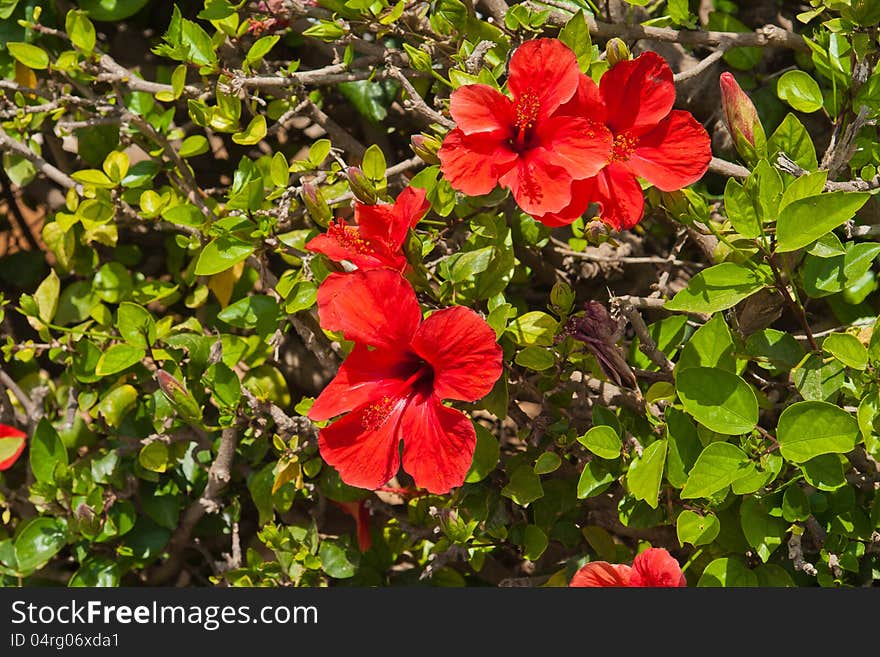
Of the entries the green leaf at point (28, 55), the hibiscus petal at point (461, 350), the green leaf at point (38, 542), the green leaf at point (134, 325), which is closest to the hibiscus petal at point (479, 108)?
the hibiscus petal at point (461, 350)

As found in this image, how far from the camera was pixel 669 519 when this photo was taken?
1.27 metres

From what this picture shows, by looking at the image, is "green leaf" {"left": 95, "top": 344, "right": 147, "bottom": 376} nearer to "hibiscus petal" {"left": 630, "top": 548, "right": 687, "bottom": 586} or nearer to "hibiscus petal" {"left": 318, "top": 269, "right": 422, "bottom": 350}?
"hibiscus petal" {"left": 318, "top": 269, "right": 422, "bottom": 350}

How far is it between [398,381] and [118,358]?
590mm

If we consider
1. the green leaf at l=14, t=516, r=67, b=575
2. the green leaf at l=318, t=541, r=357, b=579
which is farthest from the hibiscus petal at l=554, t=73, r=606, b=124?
the green leaf at l=14, t=516, r=67, b=575

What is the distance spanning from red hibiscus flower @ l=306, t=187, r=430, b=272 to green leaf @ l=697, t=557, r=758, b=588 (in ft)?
1.76

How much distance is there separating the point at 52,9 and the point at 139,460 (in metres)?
0.84

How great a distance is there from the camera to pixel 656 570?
116cm

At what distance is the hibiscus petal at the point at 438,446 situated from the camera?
110 cm

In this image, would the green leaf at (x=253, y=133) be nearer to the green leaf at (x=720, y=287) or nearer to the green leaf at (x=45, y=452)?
the green leaf at (x=45, y=452)

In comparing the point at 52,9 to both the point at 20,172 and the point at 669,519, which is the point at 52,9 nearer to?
the point at 20,172

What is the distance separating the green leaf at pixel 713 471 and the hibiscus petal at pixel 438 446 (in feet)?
0.82

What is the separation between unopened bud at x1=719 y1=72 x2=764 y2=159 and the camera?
114 cm

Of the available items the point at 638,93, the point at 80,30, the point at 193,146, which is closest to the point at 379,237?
the point at 638,93

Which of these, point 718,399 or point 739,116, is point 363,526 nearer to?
point 718,399
